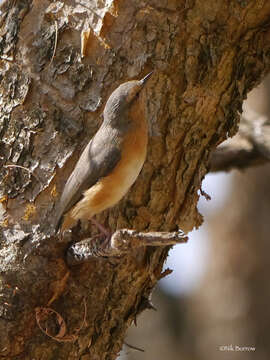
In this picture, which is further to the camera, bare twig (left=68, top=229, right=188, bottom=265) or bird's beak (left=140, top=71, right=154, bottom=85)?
bird's beak (left=140, top=71, right=154, bottom=85)

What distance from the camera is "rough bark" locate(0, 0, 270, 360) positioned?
12.7ft

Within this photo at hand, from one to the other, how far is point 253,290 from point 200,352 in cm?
109

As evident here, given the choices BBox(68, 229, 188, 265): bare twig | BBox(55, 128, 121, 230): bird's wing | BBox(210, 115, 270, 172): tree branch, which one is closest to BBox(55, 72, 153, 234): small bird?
BBox(55, 128, 121, 230): bird's wing

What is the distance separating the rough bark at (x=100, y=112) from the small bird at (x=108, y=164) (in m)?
0.08

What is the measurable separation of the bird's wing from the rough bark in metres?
0.07

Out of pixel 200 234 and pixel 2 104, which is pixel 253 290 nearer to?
pixel 200 234

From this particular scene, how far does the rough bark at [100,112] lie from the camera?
12.7 ft

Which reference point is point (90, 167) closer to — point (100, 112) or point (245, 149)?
point (100, 112)

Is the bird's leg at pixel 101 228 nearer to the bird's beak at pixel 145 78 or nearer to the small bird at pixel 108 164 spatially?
the small bird at pixel 108 164

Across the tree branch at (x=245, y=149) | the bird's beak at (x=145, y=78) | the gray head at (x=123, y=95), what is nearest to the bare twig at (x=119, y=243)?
the gray head at (x=123, y=95)

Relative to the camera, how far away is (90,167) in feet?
13.2

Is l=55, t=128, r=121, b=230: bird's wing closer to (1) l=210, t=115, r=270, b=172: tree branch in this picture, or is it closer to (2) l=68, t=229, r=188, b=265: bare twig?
(2) l=68, t=229, r=188, b=265: bare twig

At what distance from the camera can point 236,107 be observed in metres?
4.27

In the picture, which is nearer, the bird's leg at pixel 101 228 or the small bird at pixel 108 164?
the bird's leg at pixel 101 228
